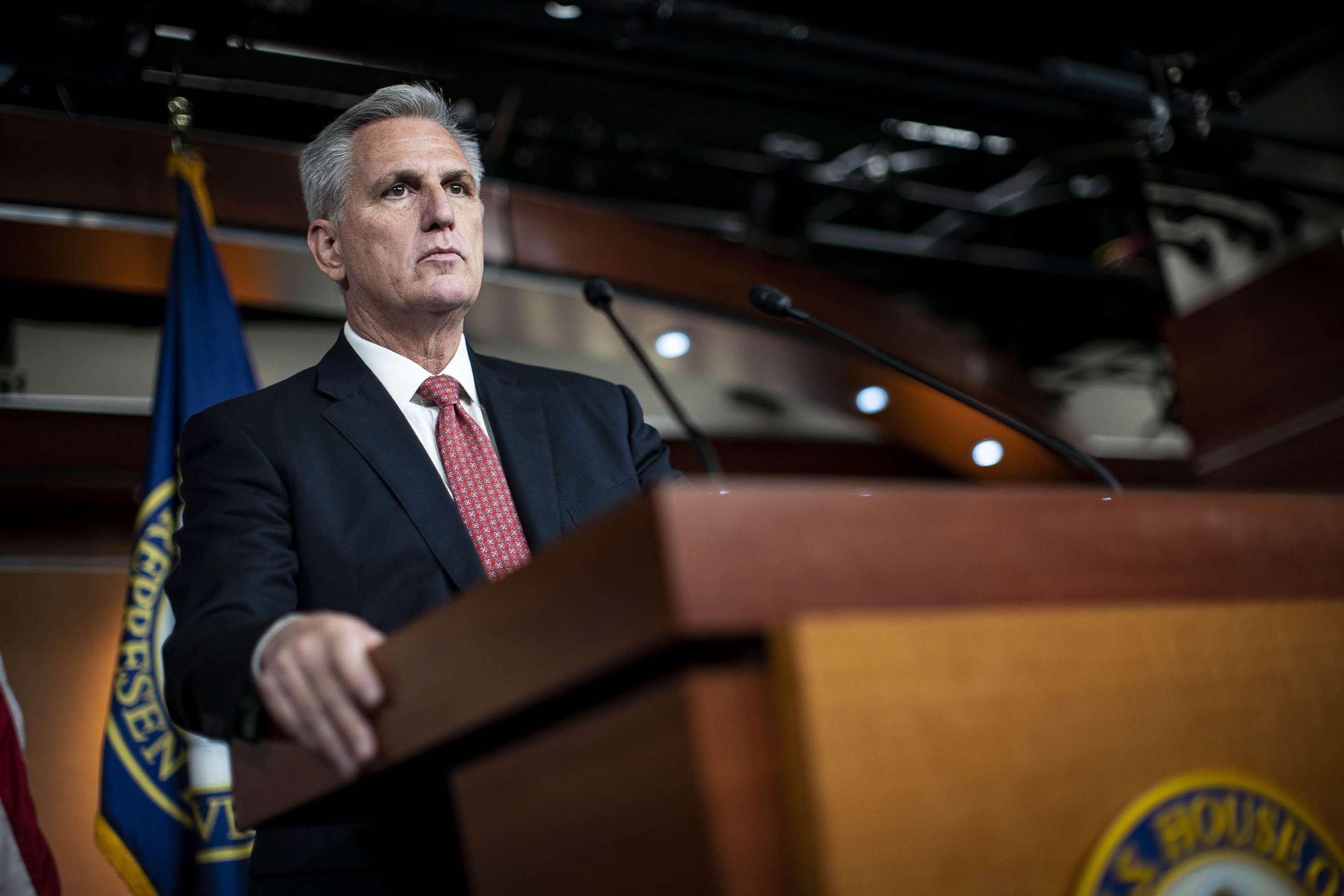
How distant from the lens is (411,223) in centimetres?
160

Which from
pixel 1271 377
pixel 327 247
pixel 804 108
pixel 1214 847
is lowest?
pixel 1214 847

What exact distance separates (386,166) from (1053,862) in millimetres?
1272

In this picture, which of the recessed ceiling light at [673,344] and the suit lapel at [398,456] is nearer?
the suit lapel at [398,456]

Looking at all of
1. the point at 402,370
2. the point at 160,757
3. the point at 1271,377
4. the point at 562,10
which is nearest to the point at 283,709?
the point at 402,370

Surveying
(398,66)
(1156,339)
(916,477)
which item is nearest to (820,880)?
(398,66)

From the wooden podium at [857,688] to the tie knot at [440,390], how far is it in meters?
0.66

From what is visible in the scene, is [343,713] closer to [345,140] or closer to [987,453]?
[345,140]

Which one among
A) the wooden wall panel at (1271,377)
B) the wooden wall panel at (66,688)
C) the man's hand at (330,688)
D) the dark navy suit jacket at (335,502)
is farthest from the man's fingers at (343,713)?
the wooden wall panel at (1271,377)

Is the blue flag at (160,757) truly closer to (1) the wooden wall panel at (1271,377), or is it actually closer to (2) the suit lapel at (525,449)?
(2) the suit lapel at (525,449)

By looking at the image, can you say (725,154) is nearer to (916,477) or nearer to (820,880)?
(916,477)

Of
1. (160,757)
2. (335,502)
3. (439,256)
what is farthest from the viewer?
(160,757)

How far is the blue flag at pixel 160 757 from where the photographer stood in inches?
99.3

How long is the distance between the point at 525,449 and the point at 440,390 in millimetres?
137

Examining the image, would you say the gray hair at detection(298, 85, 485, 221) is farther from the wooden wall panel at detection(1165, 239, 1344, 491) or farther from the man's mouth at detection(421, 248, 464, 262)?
the wooden wall panel at detection(1165, 239, 1344, 491)
